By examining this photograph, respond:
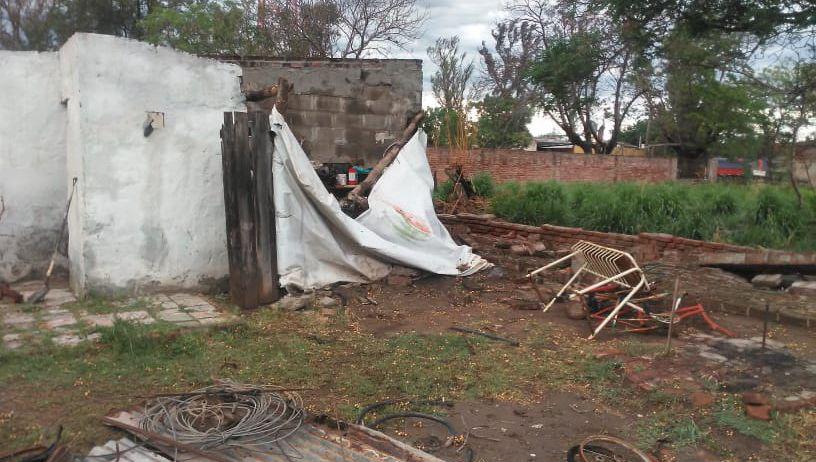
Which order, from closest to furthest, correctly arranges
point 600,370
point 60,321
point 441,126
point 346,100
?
point 600,370 < point 60,321 < point 346,100 < point 441,126

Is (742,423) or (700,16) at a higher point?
(700,16)

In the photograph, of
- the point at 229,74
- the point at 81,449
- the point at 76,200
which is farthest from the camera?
the point at 229,74

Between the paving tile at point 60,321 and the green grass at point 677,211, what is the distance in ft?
21.7

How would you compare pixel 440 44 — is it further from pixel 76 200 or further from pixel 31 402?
pixel 31 402

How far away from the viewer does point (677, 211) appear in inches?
377

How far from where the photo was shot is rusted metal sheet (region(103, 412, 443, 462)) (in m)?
3.36

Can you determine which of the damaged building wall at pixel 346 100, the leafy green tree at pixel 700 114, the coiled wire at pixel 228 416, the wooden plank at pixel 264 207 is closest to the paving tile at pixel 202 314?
the wooden plank at pixel 264 207

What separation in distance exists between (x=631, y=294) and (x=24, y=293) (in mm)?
5944

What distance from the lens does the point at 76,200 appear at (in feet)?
21.1

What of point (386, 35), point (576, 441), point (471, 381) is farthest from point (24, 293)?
point (386, 35)

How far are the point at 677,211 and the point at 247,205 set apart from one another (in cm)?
643

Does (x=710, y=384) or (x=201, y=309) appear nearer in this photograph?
(x=710, y=384)

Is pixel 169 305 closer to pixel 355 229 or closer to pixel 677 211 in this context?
pixel 355 229

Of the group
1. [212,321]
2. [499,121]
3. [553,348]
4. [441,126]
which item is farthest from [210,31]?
[553,348]
